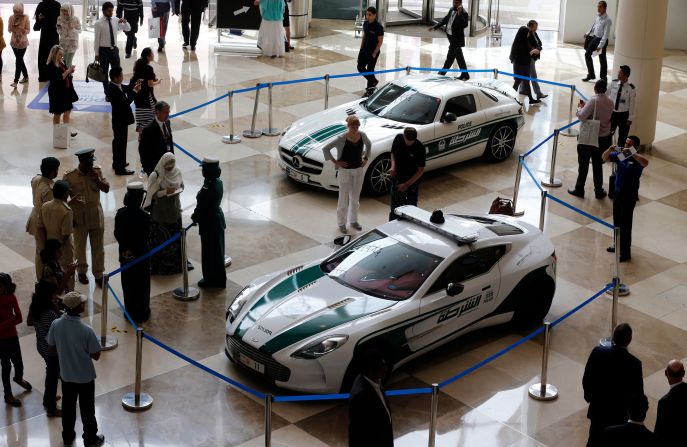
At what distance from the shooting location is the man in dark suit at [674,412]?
8.14m

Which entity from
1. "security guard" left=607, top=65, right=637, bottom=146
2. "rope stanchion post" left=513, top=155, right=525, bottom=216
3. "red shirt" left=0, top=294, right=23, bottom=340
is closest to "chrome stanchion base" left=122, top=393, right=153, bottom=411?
"red shirt" left=0, top=294, right=23, bottom=340

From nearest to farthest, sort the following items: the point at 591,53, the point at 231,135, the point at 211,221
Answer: the point at 211,221 → the point at 231,135 → the point at 591,53

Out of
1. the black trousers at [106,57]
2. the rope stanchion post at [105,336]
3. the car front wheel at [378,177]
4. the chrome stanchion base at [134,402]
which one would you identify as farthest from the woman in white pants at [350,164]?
the black trousers at [106,57]

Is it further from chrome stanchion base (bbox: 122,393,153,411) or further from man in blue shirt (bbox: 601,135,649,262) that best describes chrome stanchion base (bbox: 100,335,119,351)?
man in blue shirt (bbox: 601,135,649,262)

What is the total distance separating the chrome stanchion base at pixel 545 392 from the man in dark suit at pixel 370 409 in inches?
120

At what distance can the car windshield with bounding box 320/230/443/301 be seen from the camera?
413 inches

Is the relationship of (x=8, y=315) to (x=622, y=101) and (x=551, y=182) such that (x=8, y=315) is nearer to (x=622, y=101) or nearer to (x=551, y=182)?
(x=551, y=182)

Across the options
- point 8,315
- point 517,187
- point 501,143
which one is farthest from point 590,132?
point 8,315

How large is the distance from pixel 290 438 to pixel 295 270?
7.11ft

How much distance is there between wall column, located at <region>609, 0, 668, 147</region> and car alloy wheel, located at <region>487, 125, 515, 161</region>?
220 centimetres

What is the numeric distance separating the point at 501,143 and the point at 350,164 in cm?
392

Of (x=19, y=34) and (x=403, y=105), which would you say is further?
(x=19, y=34)

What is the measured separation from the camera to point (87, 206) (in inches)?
472

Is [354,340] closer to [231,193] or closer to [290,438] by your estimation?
[290,438]
